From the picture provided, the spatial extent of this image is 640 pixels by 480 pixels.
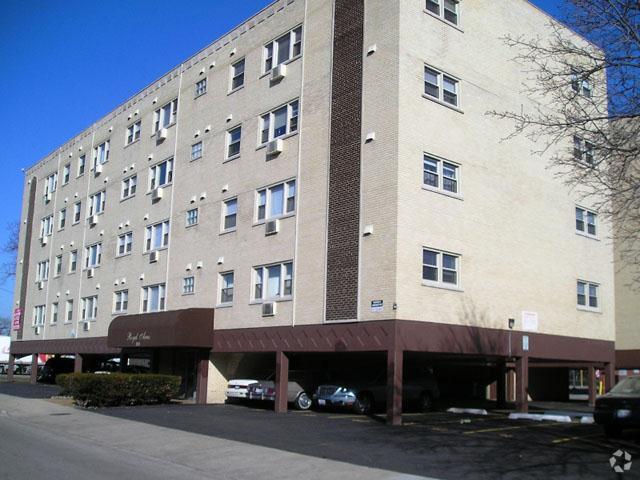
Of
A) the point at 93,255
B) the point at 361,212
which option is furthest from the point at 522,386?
the point at 93,255

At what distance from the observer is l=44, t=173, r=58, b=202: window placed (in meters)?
46.5

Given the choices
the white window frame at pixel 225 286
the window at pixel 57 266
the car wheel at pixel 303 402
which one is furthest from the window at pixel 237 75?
the window at pixel 57 266

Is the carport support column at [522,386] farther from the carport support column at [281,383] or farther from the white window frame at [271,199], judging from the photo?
the white window frame at [271,199]

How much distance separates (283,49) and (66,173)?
23.9 m

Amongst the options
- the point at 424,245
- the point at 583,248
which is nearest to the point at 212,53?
the point at 424,245

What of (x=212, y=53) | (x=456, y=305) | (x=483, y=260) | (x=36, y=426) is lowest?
(x=36, y=426)

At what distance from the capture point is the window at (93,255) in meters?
38.4

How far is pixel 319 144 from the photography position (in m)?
23.6

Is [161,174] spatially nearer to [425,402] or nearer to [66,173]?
[66,173]

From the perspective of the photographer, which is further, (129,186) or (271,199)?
(129,186)

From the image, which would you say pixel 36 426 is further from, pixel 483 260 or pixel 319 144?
pixel 483 260

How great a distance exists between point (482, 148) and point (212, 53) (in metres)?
13.8

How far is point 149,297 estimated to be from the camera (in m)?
32.6

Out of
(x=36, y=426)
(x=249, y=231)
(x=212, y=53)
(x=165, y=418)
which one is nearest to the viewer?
(x=36, y=426)
